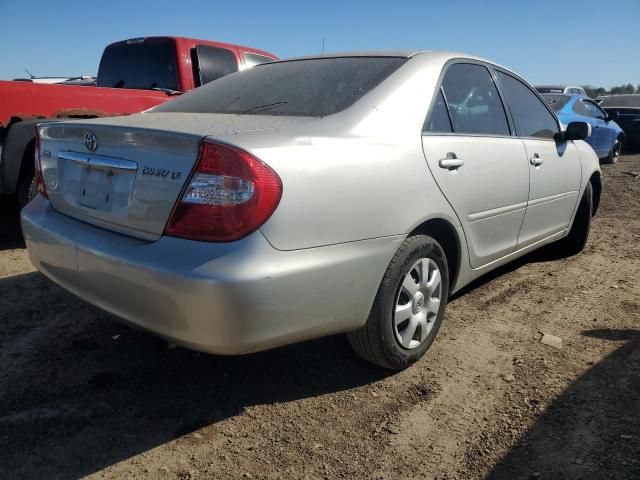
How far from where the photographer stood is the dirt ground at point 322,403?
2.15 metres

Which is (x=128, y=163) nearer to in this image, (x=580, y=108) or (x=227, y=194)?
(x=227, y=194)

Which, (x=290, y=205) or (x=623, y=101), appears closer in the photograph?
(x=290, y=205)

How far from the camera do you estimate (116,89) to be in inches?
207

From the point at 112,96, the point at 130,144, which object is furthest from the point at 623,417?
the point at 112,96

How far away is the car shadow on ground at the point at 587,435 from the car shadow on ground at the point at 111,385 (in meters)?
0.82

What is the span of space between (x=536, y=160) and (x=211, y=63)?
3755mm

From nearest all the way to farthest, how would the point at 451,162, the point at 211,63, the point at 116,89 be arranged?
the point at 451,162
the point at 116,89
the point at 211,63

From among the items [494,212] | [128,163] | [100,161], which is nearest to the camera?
[128,163]

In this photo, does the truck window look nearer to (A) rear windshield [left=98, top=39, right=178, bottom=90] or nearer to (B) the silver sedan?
(A) rear windshield [left=98, top=39, right=178, bottom=90]

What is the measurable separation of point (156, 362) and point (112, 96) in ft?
10.3

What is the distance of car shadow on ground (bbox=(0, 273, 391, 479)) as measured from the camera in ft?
7.25

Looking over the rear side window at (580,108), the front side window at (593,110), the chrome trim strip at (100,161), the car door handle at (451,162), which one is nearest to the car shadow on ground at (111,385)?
the chrome trim strip at (100,161)

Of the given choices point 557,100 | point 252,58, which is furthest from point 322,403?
point 557,100

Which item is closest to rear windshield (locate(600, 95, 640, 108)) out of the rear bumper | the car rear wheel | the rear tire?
the rear tire
